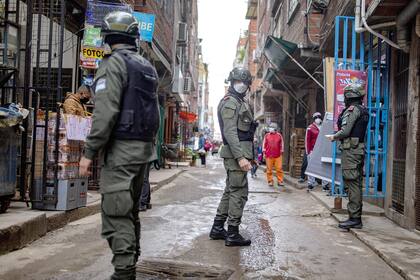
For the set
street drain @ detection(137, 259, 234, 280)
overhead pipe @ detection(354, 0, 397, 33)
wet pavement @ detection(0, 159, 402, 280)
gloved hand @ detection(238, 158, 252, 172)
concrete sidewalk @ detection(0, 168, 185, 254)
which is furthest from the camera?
overhead pipe @ detection(354, 0, 397, 33)

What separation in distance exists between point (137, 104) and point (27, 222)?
2737mm

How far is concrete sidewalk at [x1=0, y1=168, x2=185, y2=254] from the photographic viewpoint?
5.02 meters

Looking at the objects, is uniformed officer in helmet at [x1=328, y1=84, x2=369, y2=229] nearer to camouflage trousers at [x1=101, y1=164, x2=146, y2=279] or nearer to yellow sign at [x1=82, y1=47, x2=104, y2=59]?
camouflage trousers at [x1=101, y1=164, x2=146, y2=279]

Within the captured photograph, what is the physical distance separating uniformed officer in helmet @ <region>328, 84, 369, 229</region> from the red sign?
930mm

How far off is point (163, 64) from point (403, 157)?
10367 mm

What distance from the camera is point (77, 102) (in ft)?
24.3

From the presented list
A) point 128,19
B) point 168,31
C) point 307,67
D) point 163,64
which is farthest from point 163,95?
point 128,19

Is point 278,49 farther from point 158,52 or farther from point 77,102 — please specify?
point 77,102

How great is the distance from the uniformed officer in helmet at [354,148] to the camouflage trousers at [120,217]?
4009mm

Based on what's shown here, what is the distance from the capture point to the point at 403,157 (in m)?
7.29

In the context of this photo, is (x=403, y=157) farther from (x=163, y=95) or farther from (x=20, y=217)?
(x=163, y=95)

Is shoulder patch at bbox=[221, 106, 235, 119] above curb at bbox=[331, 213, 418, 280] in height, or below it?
above

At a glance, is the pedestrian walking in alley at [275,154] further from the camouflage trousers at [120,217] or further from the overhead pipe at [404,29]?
the camouflage trousers at [120,217]

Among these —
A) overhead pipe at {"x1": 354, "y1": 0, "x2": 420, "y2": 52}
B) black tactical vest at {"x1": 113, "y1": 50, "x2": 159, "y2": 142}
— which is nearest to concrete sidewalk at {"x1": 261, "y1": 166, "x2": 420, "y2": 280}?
overhead pipe at {"x1": 354, "y1": 0, "x2": 420, "y2": 52}
